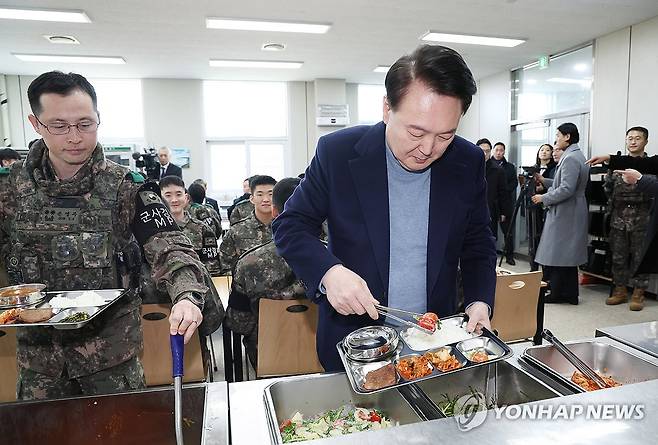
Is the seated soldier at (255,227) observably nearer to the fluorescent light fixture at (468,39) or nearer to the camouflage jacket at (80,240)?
the camouflage jacket at (80,240)

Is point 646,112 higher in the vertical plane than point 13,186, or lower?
higher

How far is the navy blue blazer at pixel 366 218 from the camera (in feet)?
3.58

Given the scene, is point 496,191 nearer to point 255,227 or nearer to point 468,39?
point 468,39

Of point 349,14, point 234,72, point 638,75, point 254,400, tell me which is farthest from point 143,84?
point 254,400

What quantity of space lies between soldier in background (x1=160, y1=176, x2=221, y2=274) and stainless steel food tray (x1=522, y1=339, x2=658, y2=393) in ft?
8.39

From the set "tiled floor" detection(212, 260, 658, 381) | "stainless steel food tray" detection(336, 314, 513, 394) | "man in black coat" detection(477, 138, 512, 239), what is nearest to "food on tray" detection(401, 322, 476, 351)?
"stainless steel food tray" detection(336, 314, 513, 394)

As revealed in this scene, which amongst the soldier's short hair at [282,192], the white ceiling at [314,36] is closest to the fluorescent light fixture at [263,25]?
the white ceiling at [314,36]

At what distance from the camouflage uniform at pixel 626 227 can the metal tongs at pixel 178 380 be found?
14.5ft

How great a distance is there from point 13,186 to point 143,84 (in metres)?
6.70

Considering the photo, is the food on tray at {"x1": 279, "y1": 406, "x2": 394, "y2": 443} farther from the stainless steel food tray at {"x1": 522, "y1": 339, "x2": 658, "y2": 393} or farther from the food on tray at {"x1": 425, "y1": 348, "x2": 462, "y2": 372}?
the stainless steel food tray at {"x1": 522, "y1": 339, "x2": 658, "y2": 393}

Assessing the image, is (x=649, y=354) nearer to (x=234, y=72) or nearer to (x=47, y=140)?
(x=47, y=140)

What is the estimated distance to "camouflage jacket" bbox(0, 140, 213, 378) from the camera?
122cm

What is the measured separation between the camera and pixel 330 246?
1179 mm

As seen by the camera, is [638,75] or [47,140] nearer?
[47,140]
